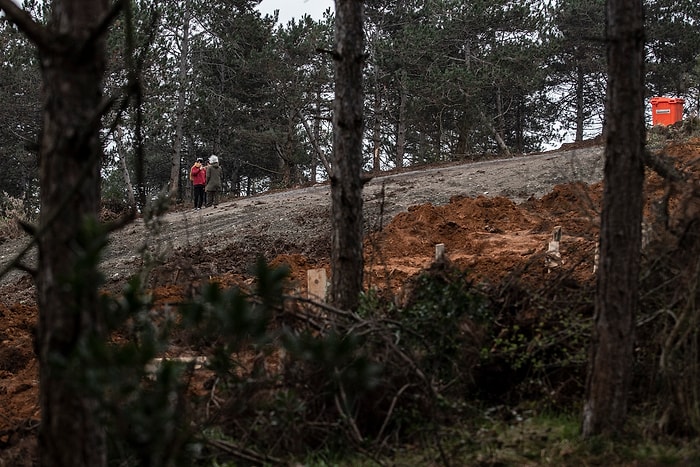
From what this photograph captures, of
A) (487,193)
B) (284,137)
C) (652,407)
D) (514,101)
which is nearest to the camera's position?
(652,407)

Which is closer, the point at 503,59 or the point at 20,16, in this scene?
the point at 20,16

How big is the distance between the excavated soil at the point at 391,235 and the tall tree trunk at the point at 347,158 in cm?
30

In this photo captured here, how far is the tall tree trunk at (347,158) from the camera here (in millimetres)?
6695

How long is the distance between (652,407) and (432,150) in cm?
2360

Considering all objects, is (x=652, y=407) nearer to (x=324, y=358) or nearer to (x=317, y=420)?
(x=317, y=420)

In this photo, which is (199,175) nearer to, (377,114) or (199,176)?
(199,176)

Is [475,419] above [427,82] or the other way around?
the other way around

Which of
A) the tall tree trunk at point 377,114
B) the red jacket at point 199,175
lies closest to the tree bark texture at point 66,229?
the red jacket at point 199,175

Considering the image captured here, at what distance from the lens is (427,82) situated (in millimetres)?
27531

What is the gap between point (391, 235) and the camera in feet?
44.7

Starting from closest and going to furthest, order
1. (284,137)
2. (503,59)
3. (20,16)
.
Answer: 1. (20,16)
2. (503,59)
3. (284,137)

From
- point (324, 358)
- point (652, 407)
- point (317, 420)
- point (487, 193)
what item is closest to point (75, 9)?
point (324, 358)

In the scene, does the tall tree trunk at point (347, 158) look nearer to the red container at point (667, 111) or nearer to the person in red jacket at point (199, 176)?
the person in red jacket at point (199, 176)

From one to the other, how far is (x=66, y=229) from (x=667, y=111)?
21.7 m
